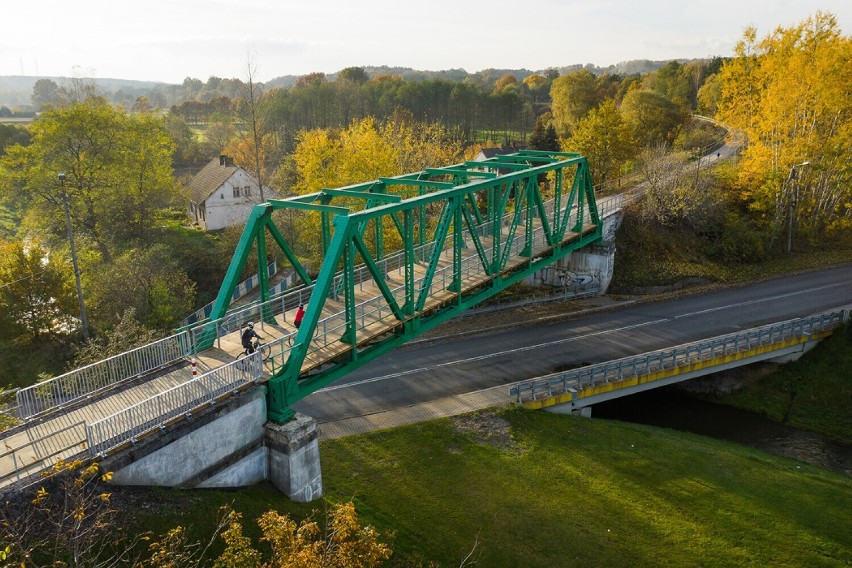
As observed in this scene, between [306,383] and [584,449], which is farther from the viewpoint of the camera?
[584,449]

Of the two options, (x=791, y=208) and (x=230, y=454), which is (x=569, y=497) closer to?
(x=230, y=454)

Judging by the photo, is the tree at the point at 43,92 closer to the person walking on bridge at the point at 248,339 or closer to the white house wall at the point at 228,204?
the white house wall at the point at 228,204

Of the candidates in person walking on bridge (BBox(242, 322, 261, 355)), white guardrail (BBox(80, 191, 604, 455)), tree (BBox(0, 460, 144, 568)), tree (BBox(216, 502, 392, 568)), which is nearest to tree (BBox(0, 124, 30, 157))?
white guardrail (BBox(80, 191, 604, 455))

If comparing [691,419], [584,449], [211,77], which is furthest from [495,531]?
[211,77]

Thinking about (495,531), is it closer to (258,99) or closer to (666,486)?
(666,486)

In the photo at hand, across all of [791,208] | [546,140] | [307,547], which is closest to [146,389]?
[307,547]

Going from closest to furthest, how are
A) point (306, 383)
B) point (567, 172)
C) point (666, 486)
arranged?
point (306, 383) → point (666, 486) → point (567, 172)
